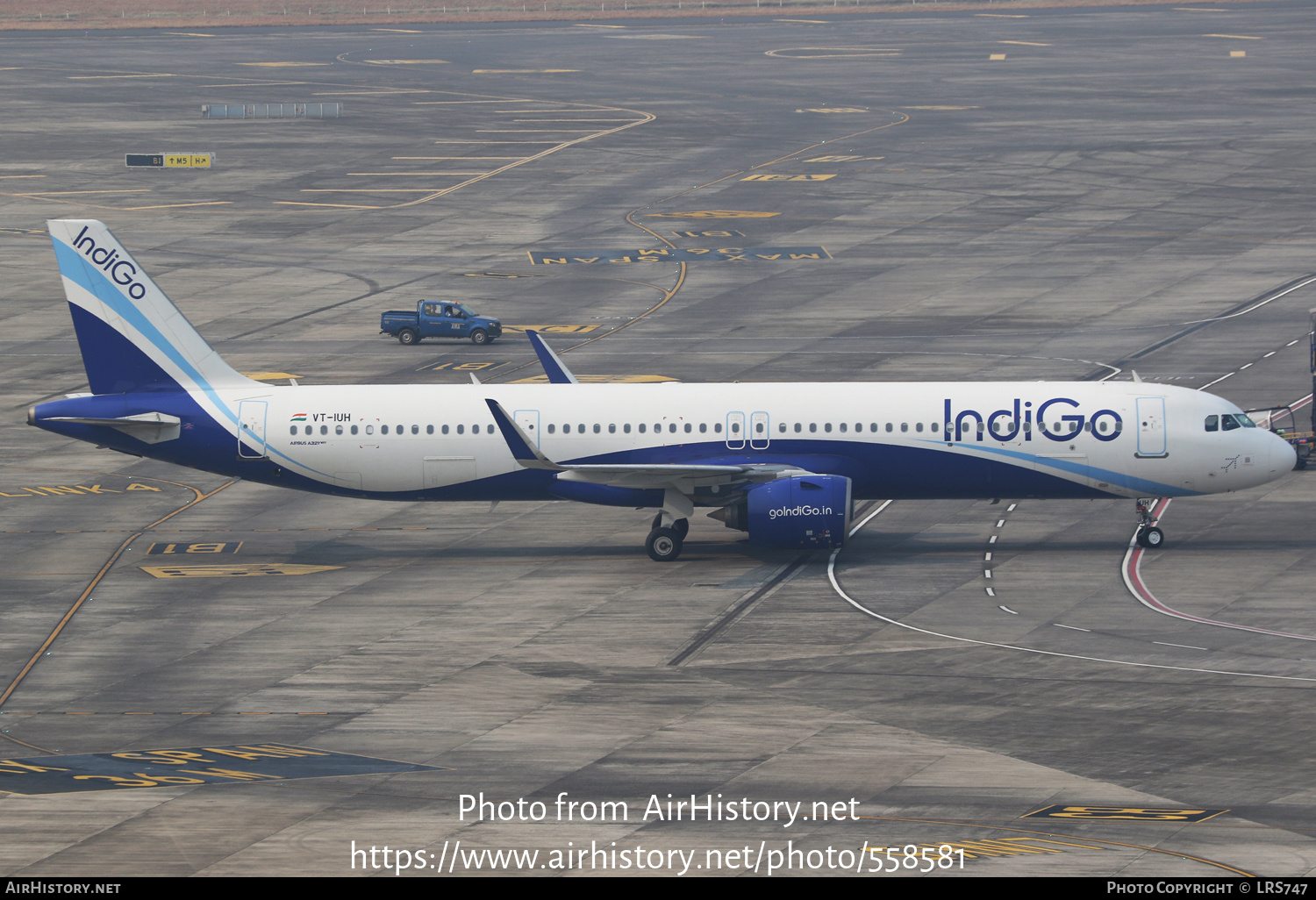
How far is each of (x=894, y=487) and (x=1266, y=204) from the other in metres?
62.6

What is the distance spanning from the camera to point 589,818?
107ft

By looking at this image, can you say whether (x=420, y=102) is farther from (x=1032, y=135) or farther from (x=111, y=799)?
(x=111, y=799)

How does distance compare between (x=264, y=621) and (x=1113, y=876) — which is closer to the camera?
(x=1113, y=876)

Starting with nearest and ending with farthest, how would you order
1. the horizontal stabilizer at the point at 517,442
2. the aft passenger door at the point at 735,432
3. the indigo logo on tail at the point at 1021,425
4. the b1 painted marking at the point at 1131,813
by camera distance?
1. the b1 painted marking at the point at 1131,813
2. the horizontal stabilizer at the point at 517,442
3. the indigo logo on tail at the point at 1021,425
4. the aft passenger door at the point at 735,432

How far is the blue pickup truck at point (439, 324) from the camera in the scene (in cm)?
8338

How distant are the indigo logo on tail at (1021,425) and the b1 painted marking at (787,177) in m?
68.5

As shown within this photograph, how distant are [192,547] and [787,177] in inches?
2805

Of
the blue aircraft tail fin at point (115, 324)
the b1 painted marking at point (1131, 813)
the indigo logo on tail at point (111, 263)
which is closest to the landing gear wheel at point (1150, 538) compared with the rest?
the b1 painted marking at point (1131, 813)

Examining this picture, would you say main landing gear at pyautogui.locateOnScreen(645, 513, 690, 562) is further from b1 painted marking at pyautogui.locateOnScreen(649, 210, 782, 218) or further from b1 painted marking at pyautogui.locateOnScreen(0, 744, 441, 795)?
b1 painted marking at pyautogui.locateOnScreen(649, 210, 782, 218)

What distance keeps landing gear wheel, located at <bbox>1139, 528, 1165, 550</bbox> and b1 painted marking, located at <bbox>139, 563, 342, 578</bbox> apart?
23.3 meters

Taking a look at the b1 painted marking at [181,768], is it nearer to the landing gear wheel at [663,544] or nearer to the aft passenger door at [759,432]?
the landing gear wheel at [663,544]

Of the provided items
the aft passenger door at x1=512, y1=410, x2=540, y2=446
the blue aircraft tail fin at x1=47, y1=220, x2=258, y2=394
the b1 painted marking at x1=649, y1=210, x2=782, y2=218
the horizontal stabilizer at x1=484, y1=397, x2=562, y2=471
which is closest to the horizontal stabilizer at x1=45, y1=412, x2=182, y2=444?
the blue aircraft tail fin at x1=47, y1=220, x2=258, y2=394

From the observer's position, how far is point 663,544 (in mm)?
52312

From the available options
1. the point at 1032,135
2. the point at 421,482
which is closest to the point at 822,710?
the point at 421,482
